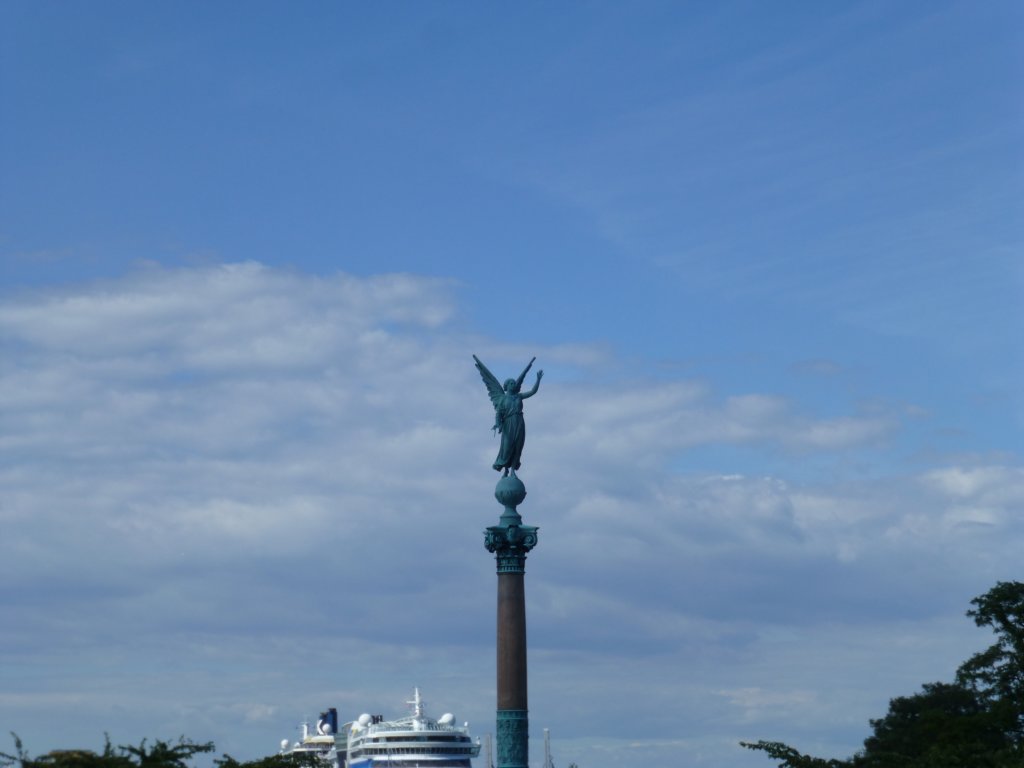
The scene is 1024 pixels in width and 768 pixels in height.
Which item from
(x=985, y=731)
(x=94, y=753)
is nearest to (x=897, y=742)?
(x=985, y=731)

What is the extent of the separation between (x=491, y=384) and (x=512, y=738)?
12.4 m

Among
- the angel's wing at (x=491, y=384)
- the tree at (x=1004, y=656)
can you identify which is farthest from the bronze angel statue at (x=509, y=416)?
the tree at (x=1004, y=656)

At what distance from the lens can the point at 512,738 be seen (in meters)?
53.8

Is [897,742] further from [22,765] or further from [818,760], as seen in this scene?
[22,765]

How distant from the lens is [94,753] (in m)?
51.9

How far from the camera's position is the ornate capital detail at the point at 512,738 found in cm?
5381

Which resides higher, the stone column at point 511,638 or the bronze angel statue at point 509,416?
the bronze angel statue at point 509,416

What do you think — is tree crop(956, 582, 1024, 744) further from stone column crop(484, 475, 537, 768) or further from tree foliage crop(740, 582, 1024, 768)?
stone column crop(484, 475, 537, 768)

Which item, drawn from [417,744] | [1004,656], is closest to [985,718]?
[1004,656]

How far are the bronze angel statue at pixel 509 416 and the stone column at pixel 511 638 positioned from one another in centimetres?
245

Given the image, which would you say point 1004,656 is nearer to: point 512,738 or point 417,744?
point 512,738

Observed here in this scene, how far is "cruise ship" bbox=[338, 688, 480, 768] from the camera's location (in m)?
124

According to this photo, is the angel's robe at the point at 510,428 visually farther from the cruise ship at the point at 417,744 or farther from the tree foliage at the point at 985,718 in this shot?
the cruise ship at the point at 417,744

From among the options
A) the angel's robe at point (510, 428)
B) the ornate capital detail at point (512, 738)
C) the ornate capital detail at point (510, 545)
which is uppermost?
the angel's robe at point (510, 428)
